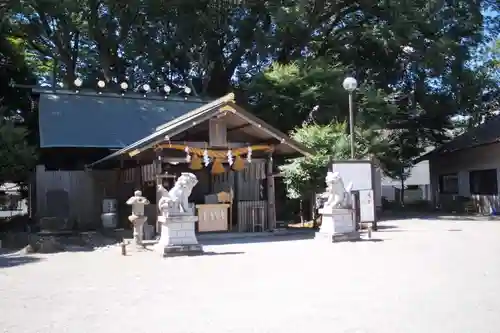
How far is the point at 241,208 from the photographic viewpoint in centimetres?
1703

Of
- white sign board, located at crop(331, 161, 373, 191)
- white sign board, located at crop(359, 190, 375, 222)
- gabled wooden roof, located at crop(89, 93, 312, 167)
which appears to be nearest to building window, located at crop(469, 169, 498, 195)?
white sign board, located at crop(359, 190, 375, 222)

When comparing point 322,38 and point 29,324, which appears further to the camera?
point 322,38

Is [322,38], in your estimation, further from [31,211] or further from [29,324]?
[29,324]

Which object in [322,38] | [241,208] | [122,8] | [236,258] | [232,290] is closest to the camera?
[232,290]

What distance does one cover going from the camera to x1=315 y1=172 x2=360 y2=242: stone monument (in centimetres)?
1358

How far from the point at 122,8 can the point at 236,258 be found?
58.2 feet

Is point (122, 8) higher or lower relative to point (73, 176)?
higher

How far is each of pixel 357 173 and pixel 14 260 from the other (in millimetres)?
9411

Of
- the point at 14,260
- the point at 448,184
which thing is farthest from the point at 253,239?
the point at 448,184

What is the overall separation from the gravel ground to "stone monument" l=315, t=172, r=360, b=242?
1.18 m

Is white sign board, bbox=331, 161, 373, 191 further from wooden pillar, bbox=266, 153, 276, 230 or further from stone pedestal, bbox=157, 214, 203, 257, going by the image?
stone pedestal, bbox=157, 214, 203, 257

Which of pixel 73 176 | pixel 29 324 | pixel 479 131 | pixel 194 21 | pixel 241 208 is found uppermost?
pixel 194 21

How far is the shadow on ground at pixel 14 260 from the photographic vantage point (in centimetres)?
1148

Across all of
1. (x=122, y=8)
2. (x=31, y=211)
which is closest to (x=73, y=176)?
(x=31, y=211)
